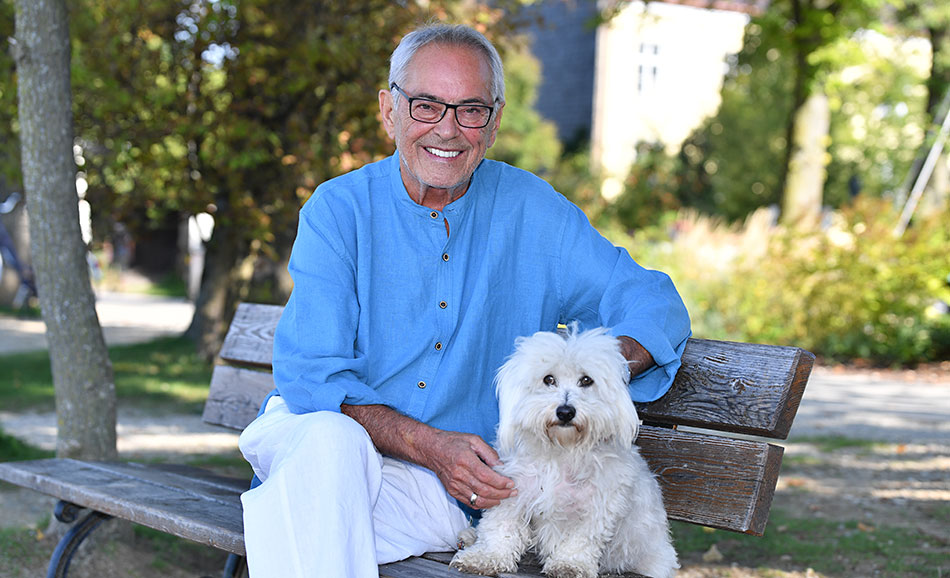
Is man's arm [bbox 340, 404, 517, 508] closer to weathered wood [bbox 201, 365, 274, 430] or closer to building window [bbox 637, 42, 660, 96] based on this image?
weathered wood [bbox 201, 365, 274, 430]

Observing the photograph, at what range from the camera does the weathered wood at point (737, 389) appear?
9.24 ft

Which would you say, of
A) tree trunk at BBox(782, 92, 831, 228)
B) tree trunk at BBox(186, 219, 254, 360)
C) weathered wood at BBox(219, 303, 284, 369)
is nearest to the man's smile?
weathered wood at BBox(219, 303, 284, 369)

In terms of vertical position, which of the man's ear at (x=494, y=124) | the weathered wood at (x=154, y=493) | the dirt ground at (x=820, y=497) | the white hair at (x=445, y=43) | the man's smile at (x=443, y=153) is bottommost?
the dirt ground at (x=820, y=497)

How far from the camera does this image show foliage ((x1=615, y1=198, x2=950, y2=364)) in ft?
39.1

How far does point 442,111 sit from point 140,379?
296 inches

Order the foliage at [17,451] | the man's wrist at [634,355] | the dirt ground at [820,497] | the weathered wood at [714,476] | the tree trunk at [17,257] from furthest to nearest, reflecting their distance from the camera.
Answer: the tree trunk at [17,257] → the foliage at [17,451] → the dirt ground at [820,497] → the weathered wood at [714,476] → the man's wrist at [634,355]

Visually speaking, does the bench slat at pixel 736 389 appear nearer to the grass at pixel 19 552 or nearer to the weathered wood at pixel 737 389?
the weathered wood at pixel 737 389

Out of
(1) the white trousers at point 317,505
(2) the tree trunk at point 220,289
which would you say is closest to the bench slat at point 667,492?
(1) the white trousers at point 317,505

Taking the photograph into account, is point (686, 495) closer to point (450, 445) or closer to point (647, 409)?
point (647, 409)

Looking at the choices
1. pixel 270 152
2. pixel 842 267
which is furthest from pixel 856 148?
pixel 270 152

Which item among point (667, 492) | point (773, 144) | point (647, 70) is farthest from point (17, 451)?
point (647, 70)

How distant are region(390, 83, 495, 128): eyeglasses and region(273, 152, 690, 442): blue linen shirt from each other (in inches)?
8.1

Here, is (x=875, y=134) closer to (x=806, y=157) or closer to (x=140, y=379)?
(x=806, y=157)

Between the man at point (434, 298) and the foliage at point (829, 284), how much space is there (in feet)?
31.2
